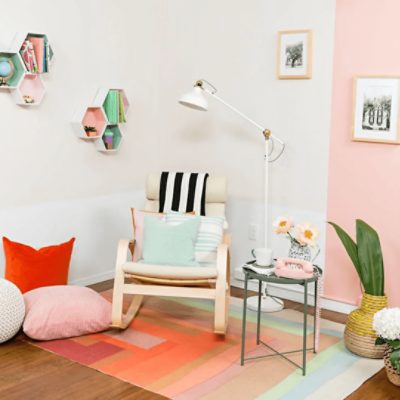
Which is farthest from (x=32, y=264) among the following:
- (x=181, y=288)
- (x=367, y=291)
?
(x=367, y=291)

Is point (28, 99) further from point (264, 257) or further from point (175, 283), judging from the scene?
point (264, 257)

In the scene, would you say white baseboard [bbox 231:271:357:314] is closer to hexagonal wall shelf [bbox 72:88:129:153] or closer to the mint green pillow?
the mint green pillow

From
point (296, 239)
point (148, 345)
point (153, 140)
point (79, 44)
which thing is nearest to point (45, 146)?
point (79, 44)

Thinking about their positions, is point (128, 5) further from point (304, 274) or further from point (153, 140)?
point (304, 274)

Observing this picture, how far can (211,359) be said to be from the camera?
3.22 metres

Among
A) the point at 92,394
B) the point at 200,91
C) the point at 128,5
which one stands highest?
the point at 128,5

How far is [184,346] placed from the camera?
3.39m

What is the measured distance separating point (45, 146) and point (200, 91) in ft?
3.39

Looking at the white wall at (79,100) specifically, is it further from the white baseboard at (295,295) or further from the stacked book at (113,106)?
the white baseboard at (295,295)

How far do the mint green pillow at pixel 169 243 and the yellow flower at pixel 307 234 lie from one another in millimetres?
663

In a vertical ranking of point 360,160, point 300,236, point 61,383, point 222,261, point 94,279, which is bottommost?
point 61,383

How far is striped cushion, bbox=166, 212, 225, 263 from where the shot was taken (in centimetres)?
376

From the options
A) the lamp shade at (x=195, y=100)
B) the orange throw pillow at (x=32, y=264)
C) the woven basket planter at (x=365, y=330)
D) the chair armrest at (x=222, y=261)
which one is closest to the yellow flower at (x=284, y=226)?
the chair armrest at (x=222, y=261)

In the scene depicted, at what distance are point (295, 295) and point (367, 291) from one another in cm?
93
